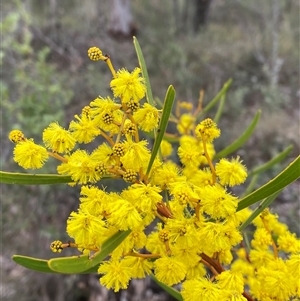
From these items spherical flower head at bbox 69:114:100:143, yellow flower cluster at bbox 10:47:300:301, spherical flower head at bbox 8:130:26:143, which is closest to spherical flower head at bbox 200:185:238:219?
yellow flower cluster at bbox 10:47:300:301

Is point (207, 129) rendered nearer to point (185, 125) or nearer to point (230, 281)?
point (230, 281)

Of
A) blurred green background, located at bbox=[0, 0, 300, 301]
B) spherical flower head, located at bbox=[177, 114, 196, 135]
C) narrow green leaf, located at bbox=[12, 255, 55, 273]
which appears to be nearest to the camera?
narrow green leaf, located at bbox=[12, 255, 55, 273]

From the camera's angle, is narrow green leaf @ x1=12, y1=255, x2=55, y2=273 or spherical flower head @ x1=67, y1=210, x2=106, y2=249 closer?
spherical flower head @ x1=67, y1=210, x2=106, y2=249

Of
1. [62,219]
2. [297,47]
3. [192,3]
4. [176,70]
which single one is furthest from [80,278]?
[192,3]

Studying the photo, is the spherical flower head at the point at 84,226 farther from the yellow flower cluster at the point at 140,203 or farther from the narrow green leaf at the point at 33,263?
the narrow green leaf at the point at 33,263

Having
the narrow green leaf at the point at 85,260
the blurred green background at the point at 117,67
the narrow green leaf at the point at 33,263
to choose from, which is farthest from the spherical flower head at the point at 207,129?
the blurred green background at the point at 117,67

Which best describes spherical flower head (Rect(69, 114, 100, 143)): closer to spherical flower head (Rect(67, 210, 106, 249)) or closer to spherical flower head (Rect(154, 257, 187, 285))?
spherical flower head (Rect(67, 210, 106, 249))

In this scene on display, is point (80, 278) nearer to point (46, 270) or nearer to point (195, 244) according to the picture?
point (46, 270)
